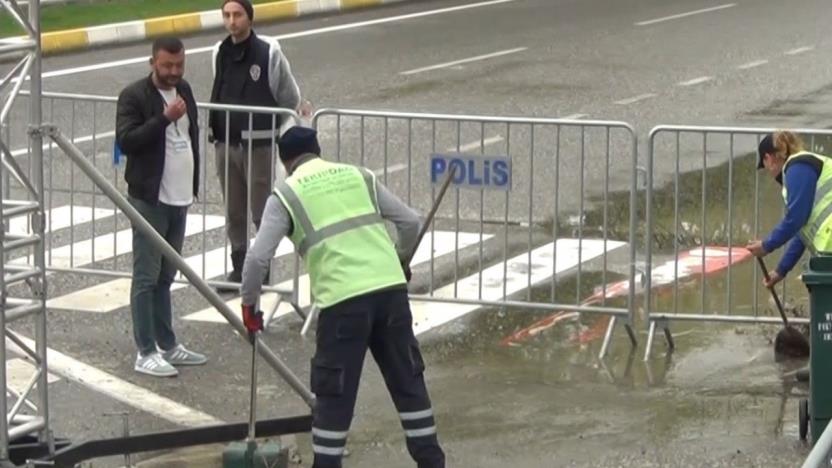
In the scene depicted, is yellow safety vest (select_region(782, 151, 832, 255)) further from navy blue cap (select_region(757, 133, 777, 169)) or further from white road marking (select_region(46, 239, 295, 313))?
white road marking (select_region(46, 239, 295, 313))

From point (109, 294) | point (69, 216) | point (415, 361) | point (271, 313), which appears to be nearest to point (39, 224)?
point (415, 361)

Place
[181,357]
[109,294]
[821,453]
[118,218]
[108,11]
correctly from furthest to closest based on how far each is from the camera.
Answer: [108,11] → [118,218] → [109,294] → [181,357] → [821,453]

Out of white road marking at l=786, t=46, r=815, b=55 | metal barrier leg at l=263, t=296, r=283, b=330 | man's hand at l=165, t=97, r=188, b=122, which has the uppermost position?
man's hand at l=165, t=97, r=188, b=122

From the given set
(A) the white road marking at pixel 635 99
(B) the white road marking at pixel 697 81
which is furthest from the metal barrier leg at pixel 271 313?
(B) the white road marking at pixel 697 81

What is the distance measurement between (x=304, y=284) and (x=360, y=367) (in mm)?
3672

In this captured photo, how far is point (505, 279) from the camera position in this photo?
10.9 metres

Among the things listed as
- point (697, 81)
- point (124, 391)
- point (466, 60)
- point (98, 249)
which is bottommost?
point (124, 391)

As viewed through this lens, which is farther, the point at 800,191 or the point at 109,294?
the point at 109,294

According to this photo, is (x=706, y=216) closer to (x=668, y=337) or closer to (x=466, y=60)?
(x=668, y=337)

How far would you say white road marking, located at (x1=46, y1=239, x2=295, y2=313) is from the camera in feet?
36.9

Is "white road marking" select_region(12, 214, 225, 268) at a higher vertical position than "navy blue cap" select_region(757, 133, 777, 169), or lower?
lower

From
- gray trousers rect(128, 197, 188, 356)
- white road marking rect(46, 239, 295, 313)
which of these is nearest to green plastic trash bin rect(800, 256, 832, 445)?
gray trousers rect(128, 197, 188, 356)

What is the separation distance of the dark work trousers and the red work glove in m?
0.26

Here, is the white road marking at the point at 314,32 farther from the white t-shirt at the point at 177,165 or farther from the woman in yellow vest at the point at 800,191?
the woman in yellow vest at the point at 800,191
